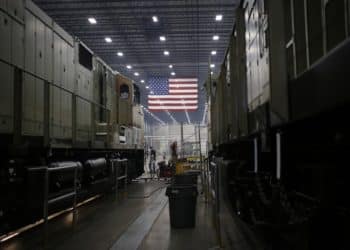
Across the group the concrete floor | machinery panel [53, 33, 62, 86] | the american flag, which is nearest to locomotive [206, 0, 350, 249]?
the concrete floor

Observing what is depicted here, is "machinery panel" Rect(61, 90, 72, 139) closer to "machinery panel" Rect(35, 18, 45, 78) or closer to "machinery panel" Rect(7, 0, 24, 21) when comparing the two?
"machinery panel" Rect(35, 18, 45, 78)

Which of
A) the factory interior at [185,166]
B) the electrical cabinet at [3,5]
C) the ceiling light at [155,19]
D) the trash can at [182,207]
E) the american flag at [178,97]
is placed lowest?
the trash can at [182,207]

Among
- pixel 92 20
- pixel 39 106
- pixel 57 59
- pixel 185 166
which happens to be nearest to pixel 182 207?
pixel 39 106

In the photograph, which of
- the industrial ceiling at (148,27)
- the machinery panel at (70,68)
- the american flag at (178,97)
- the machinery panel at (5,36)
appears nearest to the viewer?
the machinery panel at (5,36)

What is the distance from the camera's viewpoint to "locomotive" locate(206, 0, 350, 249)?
7.38 feet

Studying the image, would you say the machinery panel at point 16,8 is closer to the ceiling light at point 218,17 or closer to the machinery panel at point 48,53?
the machinery panel at point 48,53

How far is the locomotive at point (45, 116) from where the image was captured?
235 inches

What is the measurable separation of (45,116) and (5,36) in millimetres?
1687

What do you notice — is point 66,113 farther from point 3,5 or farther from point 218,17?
point 218,17

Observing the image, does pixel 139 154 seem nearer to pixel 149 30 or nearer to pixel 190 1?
pixel 149 30

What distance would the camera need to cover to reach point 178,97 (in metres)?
25.1

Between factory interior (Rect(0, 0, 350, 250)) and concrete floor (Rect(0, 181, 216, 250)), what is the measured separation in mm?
36

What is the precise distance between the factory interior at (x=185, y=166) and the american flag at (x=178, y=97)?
23.2 feet

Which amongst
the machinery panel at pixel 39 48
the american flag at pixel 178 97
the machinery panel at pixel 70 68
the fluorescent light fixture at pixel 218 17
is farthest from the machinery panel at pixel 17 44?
the american flag at pixel 178 97
